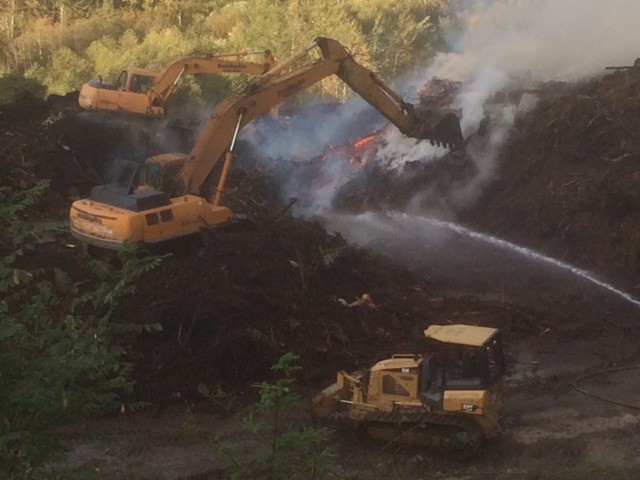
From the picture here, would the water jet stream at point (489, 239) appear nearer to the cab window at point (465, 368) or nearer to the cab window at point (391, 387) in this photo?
the cab window at point (465, 368)

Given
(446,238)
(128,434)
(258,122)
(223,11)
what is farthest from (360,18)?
(128,434)

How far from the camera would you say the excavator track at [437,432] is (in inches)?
409

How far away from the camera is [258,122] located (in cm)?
2833

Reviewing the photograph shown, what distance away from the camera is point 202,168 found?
17.2 meters

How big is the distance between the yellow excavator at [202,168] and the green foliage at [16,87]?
15.4m

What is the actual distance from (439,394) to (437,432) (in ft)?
1.84

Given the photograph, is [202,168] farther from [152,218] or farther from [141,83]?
[141,83]

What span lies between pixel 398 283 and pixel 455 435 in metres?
6.30

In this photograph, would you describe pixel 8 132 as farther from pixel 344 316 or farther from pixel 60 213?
pixel 344 316

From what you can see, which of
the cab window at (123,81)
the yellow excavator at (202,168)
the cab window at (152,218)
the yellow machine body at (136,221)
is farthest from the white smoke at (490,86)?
the cab window at (152,218)

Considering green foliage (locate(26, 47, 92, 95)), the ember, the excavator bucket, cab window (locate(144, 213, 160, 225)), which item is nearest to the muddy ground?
cab window (locate(144, 213, 160, 225))

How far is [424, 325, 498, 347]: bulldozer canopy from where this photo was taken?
1038 cm

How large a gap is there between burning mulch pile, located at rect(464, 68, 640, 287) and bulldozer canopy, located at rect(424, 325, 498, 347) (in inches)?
284

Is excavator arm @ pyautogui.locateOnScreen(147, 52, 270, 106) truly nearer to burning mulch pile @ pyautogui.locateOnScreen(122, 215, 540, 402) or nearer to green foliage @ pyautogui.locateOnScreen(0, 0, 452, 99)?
burning mulch pile @ pyautogui.locateOnScreen(122, 215, 540, 402)
